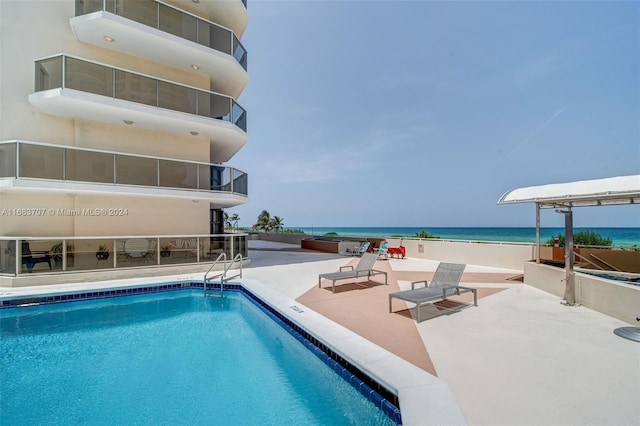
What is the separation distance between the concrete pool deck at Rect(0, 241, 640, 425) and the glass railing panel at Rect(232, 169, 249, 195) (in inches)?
255

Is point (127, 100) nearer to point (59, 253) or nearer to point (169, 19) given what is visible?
point (169, 19)

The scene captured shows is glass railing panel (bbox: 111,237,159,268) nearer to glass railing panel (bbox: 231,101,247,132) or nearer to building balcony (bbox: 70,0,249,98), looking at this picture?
glass railing panel (bbox: 231,101,247,132)

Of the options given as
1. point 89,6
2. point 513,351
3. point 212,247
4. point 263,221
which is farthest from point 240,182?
point 263,221

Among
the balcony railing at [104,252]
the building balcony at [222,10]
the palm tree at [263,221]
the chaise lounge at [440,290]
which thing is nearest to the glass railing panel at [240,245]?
the balcony railing at [104,252]

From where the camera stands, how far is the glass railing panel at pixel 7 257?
9.09 meters

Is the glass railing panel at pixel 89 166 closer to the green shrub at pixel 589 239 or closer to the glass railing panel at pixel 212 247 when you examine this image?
the glass railing panel at pixel 212 247

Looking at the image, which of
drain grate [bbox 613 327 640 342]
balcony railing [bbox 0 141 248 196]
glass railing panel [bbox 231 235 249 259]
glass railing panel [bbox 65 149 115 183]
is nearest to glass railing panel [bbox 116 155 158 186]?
balcony railing [bbox 0 141 248 196]

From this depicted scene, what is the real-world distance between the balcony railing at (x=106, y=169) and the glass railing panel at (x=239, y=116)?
2.39 metres

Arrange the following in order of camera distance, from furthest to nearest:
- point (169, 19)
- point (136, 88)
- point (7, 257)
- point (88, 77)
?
point (169, 19)
point (136, 88)
point (88, 77)
point (7, 257)

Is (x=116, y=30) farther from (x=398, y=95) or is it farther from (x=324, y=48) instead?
(x=398, y=95)

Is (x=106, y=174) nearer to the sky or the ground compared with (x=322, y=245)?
nearer to the sky

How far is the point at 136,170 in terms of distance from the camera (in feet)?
35.7

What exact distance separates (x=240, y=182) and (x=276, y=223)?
33.7 metres

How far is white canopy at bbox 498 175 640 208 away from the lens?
6155 mm
